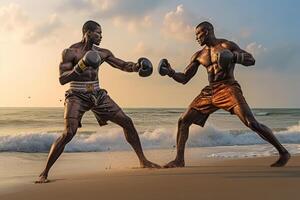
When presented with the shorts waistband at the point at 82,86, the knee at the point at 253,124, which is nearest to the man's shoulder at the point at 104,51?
the shorts waistband at the point at 82,86

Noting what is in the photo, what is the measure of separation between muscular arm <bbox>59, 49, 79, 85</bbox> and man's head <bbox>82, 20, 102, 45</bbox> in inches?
14.3

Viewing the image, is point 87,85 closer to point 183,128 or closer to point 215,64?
point 183,128

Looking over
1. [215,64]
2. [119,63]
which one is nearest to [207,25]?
[215,64]

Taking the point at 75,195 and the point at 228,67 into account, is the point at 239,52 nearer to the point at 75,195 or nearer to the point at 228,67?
the point at 228,67

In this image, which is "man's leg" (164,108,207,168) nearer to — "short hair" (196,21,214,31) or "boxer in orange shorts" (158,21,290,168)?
"boxer in orange shorts" (158,21,290,168)

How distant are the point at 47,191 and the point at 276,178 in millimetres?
2307

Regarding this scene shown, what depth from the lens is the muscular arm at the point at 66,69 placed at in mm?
6269

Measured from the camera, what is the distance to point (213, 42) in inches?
279

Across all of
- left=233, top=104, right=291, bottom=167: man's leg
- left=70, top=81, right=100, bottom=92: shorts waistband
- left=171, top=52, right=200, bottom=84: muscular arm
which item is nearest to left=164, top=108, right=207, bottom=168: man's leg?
left=171, top=52, right=200, bottom=84: muscular arm

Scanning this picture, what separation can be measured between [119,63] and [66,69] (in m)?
0.83

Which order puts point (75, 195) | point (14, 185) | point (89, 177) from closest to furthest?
1. point (75, 195)
2. point (14, 185)
3. point (89, 177)

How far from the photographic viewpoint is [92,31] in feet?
21.6

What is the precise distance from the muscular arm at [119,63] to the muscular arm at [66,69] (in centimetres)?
68

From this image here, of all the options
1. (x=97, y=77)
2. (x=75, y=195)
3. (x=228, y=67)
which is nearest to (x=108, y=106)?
(x=97, y=77)
